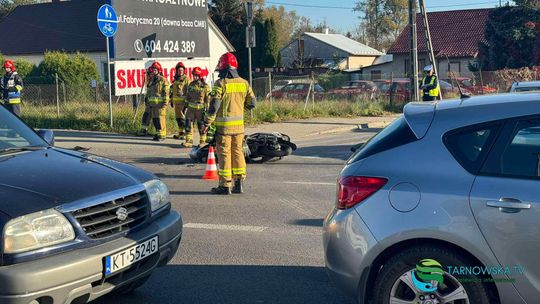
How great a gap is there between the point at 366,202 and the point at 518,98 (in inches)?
45.6

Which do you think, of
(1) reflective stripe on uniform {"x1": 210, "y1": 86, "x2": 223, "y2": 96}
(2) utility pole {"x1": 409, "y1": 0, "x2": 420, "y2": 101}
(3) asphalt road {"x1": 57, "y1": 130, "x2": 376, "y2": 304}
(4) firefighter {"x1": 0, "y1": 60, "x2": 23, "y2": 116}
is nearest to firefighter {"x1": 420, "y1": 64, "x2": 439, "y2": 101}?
(2) utility pole {"x1": 409, "y1": 0, "x2": 420, "y2": 101}

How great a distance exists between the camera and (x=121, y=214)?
Answer: 3967mm

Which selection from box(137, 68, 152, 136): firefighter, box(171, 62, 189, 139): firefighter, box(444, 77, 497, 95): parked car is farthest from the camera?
box(444, 77, 497, 95): parked car

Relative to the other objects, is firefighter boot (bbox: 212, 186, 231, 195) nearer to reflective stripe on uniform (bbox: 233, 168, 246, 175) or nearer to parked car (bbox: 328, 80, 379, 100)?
reflective stripe on uniform (bbox: 233, 168, 246, 175)

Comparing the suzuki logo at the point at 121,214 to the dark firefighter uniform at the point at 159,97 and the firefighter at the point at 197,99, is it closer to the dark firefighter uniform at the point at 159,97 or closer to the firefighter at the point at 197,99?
the firefighter at the point at 197,99

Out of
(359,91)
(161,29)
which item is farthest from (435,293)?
(359,91)

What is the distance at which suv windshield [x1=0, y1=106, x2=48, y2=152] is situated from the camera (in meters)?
4.71

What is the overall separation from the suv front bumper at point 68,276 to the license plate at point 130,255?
0.03 m

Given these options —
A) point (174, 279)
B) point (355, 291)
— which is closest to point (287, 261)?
point (174, 279)

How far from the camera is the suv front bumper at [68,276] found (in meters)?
3.28

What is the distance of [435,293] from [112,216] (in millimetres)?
2048

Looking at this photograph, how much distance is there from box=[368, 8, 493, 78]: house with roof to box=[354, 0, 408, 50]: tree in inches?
1298

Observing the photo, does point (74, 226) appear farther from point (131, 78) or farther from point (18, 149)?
point (131, 78)

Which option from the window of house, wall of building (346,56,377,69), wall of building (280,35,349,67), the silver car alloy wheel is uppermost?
wall of building (280,35,349,67)
